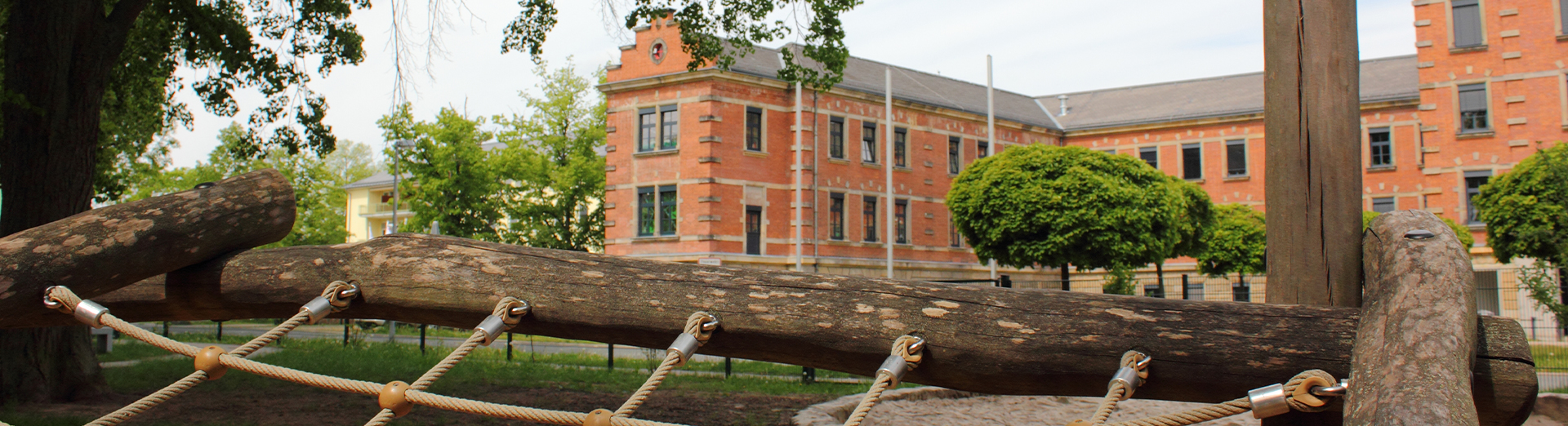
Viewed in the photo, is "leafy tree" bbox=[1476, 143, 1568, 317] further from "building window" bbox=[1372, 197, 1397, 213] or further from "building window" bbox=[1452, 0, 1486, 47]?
"building window" bbox=[1372, 197, 1397, 213]

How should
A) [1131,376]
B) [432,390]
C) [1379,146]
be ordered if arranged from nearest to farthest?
[1131,376], [432,390], [1379,146]

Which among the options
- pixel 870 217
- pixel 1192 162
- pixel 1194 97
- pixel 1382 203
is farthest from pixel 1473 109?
pixel 870 217

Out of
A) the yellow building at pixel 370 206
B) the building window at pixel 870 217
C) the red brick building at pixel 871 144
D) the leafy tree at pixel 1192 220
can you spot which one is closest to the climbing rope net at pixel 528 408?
the red brick building at pixel 871 144

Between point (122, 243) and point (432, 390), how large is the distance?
6096 millimetres

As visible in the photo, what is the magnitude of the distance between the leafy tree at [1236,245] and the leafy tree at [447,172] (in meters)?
24.7

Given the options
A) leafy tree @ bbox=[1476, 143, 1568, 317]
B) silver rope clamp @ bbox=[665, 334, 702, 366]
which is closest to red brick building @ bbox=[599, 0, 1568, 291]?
leafy tree @ bbox=[1476, 143, 1568, 317]

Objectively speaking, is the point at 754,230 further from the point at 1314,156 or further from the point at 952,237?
the point at 1314,156

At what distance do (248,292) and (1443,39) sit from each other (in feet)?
112

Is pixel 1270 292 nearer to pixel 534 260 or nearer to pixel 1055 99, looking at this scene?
pixel 534 260

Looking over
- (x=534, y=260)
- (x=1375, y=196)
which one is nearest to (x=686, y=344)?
(x=534, y=260)

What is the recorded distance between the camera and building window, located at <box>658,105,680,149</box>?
29359 mm

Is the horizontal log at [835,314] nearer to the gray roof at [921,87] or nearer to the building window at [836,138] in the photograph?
the gray roof at [921,87]

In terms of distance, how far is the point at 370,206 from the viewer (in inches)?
2406

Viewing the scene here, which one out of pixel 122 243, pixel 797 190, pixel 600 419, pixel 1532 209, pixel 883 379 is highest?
pixel 797 190
